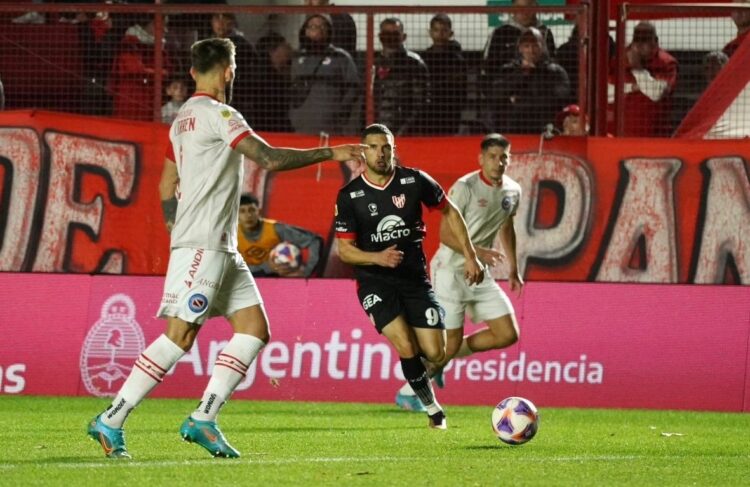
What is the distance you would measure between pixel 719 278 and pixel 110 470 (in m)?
9.32

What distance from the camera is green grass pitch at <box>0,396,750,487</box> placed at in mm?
7855

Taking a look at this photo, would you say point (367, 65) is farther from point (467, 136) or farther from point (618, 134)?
point (618, 134)

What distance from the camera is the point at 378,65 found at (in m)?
15.8

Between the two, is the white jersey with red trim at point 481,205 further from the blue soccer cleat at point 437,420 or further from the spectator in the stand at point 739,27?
the spectator in the stand at point 739,27

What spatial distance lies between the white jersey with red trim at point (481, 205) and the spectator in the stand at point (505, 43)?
244cm

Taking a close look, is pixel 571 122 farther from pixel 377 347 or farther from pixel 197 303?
pixel 197 303

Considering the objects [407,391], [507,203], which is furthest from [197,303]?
[507,203]

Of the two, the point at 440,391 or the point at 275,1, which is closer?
the point at 440,391

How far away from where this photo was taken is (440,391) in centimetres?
1441

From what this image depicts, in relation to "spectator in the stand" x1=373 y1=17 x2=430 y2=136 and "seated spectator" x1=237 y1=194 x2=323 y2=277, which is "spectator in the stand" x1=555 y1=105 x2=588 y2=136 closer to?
"spectator in the stand" x1=373 y1=17 x2=430 y2=136

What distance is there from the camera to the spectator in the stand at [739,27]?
15.5 metres

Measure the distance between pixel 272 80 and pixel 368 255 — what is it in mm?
5379

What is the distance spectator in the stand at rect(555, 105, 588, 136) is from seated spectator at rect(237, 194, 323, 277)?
9.20 ft

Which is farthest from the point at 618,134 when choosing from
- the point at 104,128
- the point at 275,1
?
the point at 104,128
